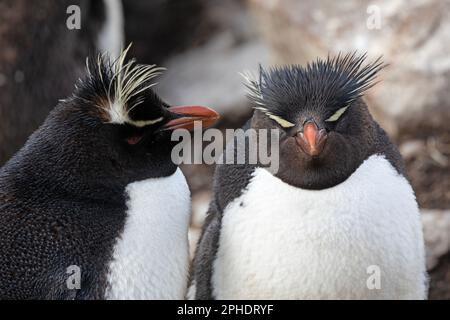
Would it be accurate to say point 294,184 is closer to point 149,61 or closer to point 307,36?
point 307,36

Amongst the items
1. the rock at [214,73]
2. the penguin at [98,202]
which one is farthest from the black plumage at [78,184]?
the rock at [214,73]

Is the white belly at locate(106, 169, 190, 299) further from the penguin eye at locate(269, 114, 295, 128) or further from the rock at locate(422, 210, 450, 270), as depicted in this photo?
the rock at locate(422, 210, 450, 270)

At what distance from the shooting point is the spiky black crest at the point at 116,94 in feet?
10.2

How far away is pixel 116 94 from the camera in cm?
311

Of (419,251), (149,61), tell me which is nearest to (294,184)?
(419,251)

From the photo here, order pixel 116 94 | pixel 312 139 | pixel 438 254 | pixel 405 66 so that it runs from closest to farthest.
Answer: pixel 312 139 → pixel 116 94 → pixel 438 254 → pixel 405 66

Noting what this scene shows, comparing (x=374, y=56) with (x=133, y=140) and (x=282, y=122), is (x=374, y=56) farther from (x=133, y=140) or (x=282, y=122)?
(x=133, y=140)

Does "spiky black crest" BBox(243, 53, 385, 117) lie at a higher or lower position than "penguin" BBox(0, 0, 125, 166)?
lower

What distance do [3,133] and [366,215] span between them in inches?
118

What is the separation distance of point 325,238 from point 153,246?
0.59m

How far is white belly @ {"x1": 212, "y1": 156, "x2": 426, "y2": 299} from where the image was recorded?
3.19 m

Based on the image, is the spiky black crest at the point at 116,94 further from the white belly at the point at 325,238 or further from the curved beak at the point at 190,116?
the white belly at the point at 325,238

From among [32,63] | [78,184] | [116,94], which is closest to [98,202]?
[78,184]

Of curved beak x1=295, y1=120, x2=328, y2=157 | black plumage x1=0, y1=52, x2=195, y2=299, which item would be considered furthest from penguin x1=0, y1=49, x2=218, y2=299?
curved beak x1=295, y1=120, x2=328, y2=157
